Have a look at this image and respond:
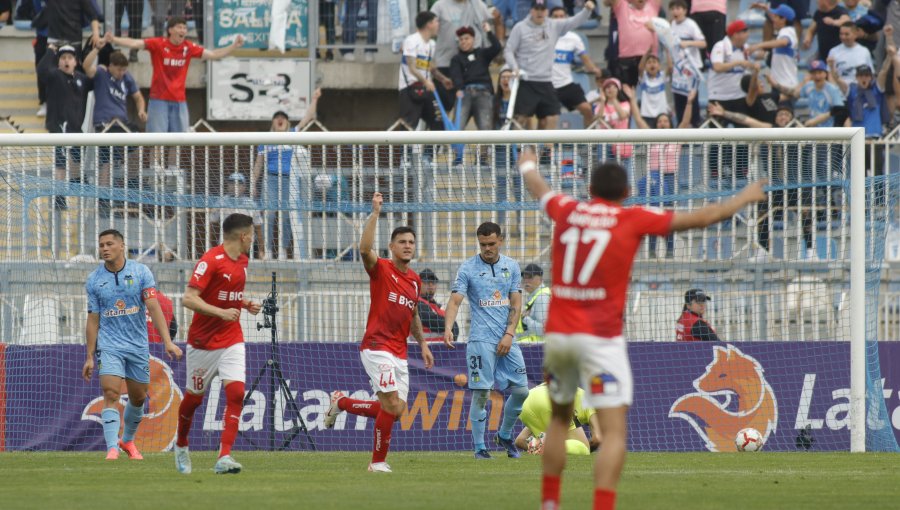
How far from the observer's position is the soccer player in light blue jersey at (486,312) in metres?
13.7

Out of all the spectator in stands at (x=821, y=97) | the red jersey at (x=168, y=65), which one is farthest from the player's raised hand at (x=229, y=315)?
the spectator in stands at (x=821, y=97)

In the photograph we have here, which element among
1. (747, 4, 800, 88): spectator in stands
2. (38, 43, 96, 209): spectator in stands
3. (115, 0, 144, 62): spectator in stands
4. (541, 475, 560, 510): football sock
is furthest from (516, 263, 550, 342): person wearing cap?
(115, 0, 144, 62): spectator in stands

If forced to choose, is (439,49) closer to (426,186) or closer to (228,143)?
(426,186)

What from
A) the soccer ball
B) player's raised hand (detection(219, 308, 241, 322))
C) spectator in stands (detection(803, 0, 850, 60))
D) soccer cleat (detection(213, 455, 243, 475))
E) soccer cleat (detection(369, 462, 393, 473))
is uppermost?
spectator in stands (detection(803, 0, 850, 60))

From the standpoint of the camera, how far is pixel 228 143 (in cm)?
1464

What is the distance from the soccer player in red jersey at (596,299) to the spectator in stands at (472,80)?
42.9 feet

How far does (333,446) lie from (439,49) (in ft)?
26.1

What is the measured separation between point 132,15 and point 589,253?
18158 mm

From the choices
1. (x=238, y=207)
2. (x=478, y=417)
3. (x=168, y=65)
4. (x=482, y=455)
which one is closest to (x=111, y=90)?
(x=168, y=65)

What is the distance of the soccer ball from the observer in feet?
48.2

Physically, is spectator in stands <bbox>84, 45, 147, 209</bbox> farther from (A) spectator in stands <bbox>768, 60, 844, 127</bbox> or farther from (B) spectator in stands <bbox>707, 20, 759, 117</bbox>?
(A) spectator in stands <bbox>768, 60, 844, 127</bbox>

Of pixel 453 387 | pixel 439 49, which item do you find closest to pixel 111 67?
pixel 439 49

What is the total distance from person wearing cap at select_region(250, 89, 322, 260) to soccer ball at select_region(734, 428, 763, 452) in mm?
5574

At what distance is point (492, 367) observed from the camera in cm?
1378
